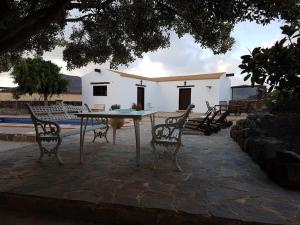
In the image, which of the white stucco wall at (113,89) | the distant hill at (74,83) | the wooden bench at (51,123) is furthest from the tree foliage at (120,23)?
the distant hill at (74,83)

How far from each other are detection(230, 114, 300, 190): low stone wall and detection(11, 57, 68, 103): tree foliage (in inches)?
650

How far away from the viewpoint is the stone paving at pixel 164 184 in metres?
2.92

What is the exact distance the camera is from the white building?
22.6 metres

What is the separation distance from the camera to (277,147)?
4180 millimetres

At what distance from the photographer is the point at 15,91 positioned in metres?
20.5

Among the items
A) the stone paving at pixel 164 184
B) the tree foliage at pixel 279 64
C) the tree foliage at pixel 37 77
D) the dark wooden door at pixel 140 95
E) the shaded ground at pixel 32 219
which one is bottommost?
the shaded ground at pixel 32 219

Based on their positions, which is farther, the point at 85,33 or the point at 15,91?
the point at 15,91

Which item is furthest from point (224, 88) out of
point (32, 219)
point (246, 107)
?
point (32, 219)

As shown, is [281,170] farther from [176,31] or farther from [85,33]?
[85,33]

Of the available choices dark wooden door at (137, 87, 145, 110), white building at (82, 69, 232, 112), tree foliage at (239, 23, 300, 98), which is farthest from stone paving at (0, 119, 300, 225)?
dark wooden door at (137, 87, 145, 110)

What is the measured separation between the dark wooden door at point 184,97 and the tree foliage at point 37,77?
31.7 feet

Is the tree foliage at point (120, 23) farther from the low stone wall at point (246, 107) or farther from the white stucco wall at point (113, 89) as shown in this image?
the white stucco wall at point (113, 89)

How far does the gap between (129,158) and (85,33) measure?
334 cm

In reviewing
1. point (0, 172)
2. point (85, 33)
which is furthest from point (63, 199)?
point (85, 33)
